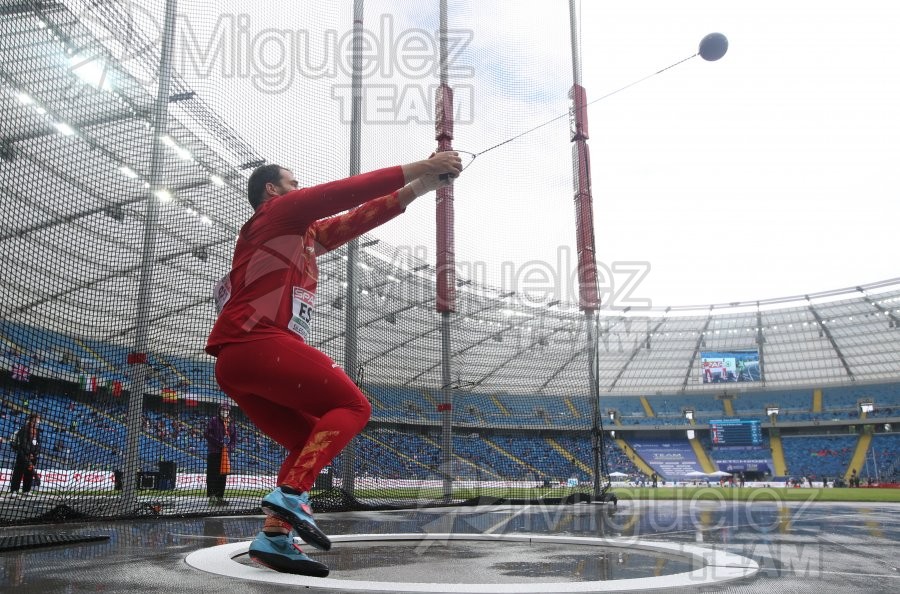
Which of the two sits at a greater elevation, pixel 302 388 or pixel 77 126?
pixel 77 126

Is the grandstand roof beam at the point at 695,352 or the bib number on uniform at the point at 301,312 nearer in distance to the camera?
the bib number on uniform at the point at 301,312

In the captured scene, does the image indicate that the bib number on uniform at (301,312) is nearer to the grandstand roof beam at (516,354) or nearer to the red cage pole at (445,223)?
the red cage pole at (445,223)

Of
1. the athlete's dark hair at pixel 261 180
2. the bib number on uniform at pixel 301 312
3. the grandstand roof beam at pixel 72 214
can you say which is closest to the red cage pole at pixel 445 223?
the grandstand roof beam at pixel 72 214

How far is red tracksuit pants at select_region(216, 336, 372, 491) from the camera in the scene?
7.67ft

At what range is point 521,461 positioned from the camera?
15.6 meters

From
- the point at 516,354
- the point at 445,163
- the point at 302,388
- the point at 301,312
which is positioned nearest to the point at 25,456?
the point at 301,312

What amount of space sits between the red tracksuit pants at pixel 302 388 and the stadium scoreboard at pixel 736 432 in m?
43.0

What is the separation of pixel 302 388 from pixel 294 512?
45cm

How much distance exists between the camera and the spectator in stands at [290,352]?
2.35 meters

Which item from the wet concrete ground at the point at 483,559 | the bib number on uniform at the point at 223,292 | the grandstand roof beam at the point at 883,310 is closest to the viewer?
the wet concrete ground at the point at 483,559

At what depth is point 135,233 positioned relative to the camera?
727 centimetres

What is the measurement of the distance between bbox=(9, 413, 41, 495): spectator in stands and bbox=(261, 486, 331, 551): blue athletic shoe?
6840 millimetres

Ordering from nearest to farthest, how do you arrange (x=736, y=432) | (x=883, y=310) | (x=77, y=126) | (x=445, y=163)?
(x=445, y=163), (x=77, y=126), (x=736, y=432), (x=883, y=310)

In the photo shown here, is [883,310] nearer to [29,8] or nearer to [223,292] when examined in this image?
[29,8]
